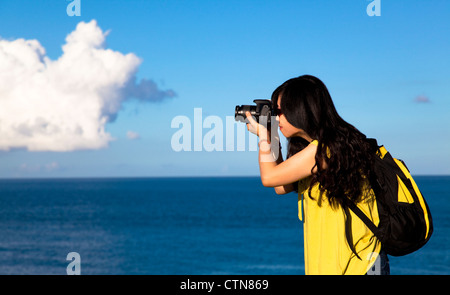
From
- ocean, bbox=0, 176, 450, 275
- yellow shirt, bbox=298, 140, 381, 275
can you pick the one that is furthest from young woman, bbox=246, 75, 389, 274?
ocean, bbox=0, 176, 450, 275

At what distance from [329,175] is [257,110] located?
47 centimetres

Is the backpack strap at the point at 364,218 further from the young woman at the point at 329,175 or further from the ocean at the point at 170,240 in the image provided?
the ocean at the point at 170,240

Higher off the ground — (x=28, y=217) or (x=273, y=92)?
(x=273, y=92)

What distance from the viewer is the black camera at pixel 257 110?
217 cm

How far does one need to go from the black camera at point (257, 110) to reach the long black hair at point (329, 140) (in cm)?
11

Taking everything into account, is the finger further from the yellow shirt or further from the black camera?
the yellow shirt

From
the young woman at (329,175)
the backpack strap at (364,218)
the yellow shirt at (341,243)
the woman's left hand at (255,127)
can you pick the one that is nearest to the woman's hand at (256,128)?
the woman's left hand at (255,127)

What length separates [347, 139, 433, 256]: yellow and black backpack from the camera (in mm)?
1991
